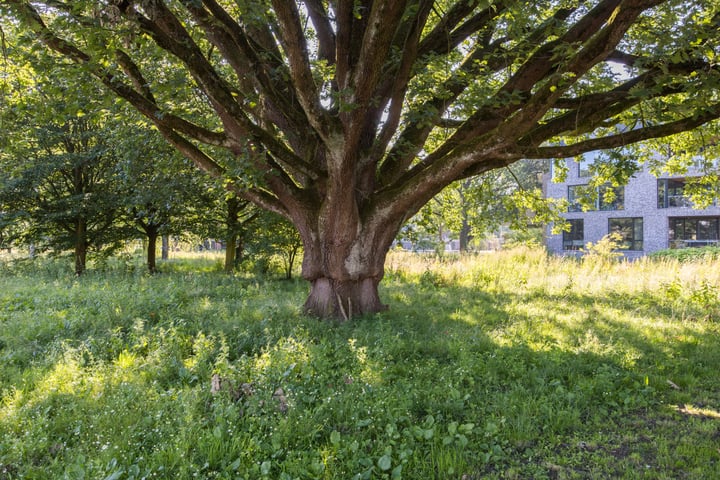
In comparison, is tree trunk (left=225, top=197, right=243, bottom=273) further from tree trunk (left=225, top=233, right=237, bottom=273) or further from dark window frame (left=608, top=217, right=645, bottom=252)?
dark window frame (left=608, top=217, right=645, bottom=252)

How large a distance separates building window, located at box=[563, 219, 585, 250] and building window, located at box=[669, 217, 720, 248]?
484 centimetres

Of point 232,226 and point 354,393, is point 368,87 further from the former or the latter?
point 232,226

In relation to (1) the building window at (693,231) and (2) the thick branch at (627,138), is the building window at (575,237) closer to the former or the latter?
(1) the building window at (693,231)

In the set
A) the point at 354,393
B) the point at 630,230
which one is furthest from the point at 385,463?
the point at 630,230

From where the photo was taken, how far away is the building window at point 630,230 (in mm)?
25797

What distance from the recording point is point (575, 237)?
2806 cm

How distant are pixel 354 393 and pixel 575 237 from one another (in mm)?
28630

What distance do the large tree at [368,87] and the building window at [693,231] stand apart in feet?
74.7

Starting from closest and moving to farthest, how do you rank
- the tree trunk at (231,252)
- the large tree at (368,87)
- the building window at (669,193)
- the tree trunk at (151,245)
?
the large tree at (368,87) → the tree trunk at (231,252) → the tree trunk at (151,245) → the building window at (669,193)

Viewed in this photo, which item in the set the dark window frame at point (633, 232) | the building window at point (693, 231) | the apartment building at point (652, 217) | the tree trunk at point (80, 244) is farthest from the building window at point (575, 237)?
the tree trunk at point (80, 244)

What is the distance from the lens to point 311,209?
650 centimetres

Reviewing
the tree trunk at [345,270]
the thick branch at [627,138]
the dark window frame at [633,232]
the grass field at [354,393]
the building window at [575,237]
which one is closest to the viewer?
the grass field at [354,393]

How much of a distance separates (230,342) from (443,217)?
6.91m

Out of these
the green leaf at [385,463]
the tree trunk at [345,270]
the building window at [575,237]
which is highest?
the building window at [575,237]
